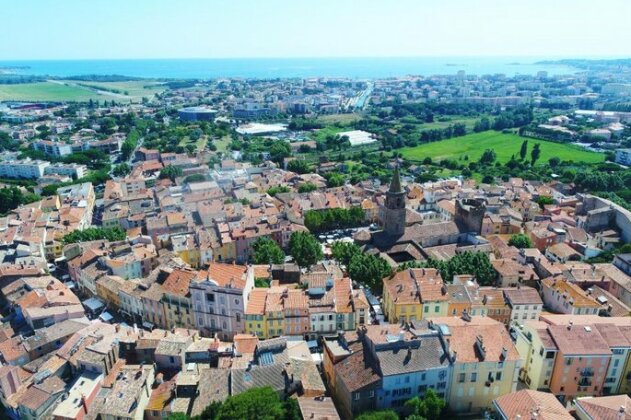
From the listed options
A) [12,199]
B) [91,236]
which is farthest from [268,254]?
[12,199]

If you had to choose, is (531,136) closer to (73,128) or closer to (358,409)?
(358,409)

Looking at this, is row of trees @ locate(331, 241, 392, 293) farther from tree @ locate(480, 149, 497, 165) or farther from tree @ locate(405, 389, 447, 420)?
tree @ locate(480, 149, 497, 165)

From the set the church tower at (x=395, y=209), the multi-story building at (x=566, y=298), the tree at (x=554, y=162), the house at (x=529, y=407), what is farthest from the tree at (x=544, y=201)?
the house at (x=529, y=407)

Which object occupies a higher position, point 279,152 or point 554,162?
point 279,152

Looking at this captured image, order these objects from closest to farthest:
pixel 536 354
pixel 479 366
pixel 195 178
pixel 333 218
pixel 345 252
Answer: pixel 479 366 < pixel 536 354 < pixel 345 252 < pixel 333 218 < pixel 195 178

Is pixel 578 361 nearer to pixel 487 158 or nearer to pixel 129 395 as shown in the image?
pixel 129 395

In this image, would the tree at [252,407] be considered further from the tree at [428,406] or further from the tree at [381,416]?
the tree at [428,406]

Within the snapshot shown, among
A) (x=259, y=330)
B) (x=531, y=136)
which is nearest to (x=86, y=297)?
(x=259, y=330)
